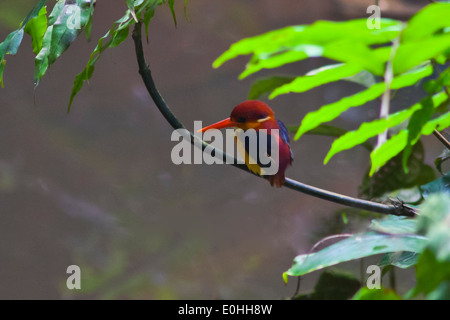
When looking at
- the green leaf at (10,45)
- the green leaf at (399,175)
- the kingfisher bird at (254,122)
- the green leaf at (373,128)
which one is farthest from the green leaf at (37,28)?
the green leaf at (399,175)

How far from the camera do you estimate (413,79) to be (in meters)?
0.42

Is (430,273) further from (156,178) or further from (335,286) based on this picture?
(156,178)

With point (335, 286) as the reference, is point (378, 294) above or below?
below

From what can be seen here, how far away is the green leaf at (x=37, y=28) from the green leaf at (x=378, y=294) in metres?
0.56

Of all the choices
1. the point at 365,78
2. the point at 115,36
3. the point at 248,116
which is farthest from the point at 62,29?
the point at 365,78

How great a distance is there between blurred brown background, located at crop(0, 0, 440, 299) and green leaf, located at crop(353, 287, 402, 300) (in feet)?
4.59

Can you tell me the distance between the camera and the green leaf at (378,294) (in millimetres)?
365

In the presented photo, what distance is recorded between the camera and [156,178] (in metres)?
1.82

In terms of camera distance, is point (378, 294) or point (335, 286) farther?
point (335, 286)

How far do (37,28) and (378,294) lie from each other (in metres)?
0.59

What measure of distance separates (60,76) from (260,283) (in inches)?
40.7

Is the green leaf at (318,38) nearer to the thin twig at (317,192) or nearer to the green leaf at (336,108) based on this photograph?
the green leaf at (336,108)

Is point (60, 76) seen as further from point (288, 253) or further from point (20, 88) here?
point (288, 253)
